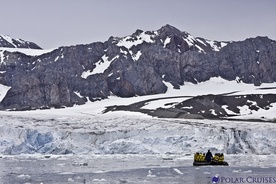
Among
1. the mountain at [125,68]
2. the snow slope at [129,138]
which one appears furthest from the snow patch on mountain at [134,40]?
the snow slope at [129,138]

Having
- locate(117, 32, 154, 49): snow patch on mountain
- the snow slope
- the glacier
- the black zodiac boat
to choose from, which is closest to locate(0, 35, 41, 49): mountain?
locate(117, 32, 154, 49): snow patch on mountain

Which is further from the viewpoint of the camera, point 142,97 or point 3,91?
point 3,91

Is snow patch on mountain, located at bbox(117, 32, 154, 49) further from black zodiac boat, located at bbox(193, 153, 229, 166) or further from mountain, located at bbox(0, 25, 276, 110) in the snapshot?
black zodiac boat, located at bbox(193, 153, 229, 166)

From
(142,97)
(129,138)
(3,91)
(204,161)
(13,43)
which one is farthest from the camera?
(13,43)

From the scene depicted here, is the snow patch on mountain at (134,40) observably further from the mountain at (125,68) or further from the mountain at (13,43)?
the mountain at (13,43)

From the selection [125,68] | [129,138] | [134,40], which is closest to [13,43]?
[134,40]

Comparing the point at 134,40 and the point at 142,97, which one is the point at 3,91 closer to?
the point at 134,40

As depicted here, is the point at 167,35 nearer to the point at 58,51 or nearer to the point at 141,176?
the point at 58,51

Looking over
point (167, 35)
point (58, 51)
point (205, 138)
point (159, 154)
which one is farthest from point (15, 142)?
point (167, 35)
